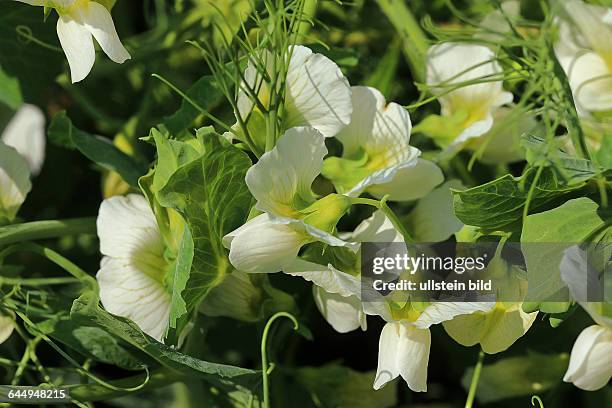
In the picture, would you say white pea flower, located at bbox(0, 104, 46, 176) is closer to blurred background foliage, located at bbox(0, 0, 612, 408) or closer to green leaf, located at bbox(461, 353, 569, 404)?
blurred background foliage, located at bbox(0, 0, 612, 408)

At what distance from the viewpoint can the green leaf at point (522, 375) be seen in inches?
19.4

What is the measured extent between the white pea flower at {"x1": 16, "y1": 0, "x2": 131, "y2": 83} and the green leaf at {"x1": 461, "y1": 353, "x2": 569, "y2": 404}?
10.3 inches

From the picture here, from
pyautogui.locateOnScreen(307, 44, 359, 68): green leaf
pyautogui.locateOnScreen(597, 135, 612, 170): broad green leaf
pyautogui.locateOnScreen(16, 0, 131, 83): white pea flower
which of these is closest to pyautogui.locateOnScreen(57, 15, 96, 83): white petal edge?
pyautogui.locateOnScreen(16, 0, 131, 83): white pea flower

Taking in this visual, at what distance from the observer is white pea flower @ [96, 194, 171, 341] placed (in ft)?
1.32

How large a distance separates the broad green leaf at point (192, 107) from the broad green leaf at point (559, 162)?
146 millimetres

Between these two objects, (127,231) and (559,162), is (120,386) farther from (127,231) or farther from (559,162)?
(559,162)

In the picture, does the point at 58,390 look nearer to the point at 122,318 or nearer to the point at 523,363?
the point at 122,318

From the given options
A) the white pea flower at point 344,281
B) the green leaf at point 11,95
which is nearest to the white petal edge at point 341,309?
the white pea flower at point 344,281

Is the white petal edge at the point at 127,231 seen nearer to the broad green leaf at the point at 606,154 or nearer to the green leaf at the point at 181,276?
the green leaf at the point at 181,276

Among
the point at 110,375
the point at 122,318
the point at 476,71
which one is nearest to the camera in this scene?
the point at 122,318

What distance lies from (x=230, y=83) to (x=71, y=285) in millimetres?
199

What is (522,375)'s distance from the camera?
0.50 metres

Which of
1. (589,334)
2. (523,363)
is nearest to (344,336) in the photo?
(523,363)

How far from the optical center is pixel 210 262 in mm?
390
